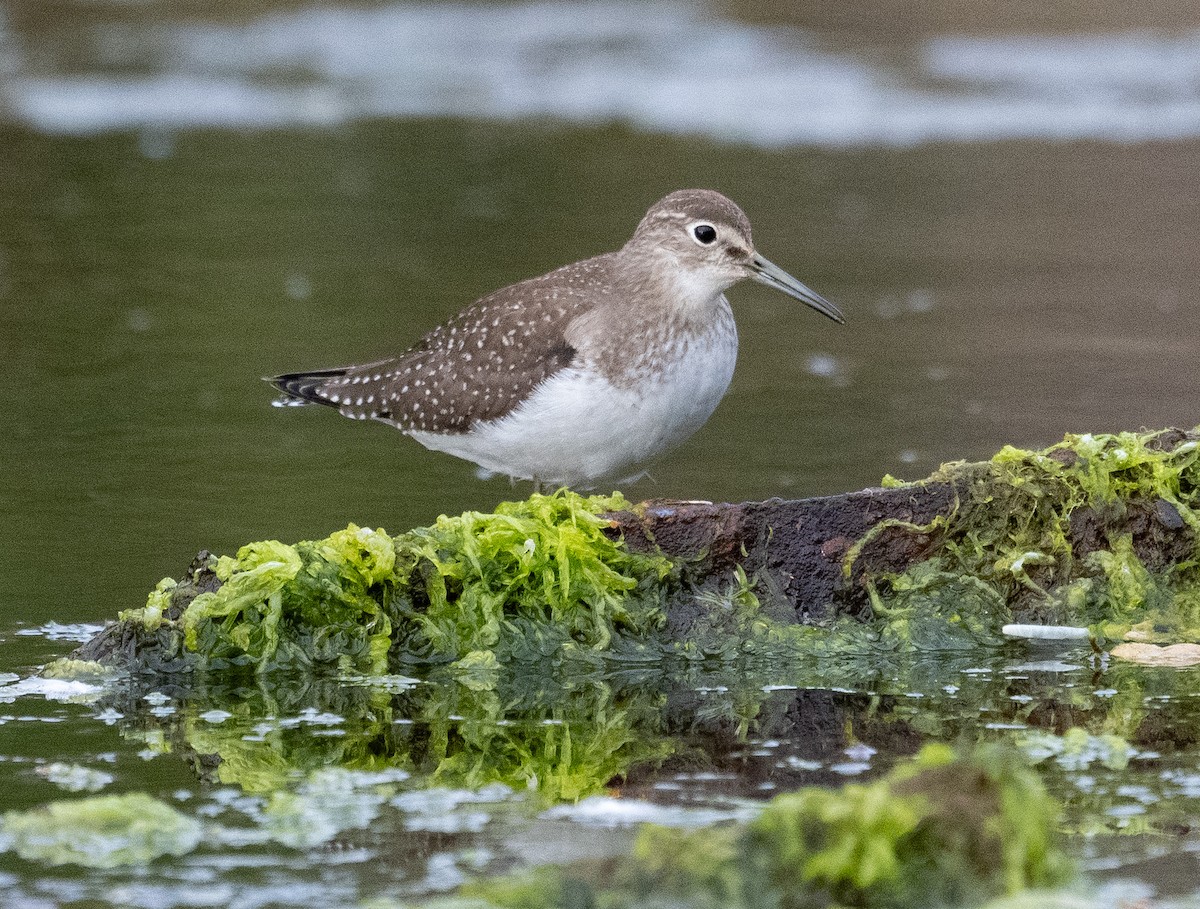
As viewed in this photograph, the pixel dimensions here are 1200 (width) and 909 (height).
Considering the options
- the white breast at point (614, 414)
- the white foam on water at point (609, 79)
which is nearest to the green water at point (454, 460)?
the white foam on water at point (609, 79)

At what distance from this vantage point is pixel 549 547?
5.61 meters

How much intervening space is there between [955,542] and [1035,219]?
8714 millimetres

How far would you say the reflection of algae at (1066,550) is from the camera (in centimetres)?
564

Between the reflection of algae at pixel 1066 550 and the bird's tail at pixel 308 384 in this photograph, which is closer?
the reflection of algae at pixel 1066 550

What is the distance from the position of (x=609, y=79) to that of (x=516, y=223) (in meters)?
5.12

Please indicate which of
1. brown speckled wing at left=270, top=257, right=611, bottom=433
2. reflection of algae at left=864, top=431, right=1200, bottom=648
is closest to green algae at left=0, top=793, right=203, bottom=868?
reflection of algae at left=864, top=431, right=1200, bottom=648

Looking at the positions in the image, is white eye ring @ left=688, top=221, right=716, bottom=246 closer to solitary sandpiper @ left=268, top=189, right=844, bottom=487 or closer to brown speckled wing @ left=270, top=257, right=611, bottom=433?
solitary sandpiper @ left=268, top=189, right=844, bottom=487

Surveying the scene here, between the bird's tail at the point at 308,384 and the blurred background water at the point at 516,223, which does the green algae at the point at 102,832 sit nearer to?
the blurred background water at the point at 516,223

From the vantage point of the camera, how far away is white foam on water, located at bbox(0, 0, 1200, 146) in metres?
16.5

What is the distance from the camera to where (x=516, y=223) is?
13602 mm

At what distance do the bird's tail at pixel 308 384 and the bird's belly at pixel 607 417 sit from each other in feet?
3.99

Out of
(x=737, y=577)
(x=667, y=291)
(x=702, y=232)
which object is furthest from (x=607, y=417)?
(x=737, y=577)

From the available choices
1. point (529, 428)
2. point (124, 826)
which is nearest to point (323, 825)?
point (124, 826)

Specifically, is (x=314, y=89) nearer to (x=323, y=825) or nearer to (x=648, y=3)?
(x=648, y=3)
